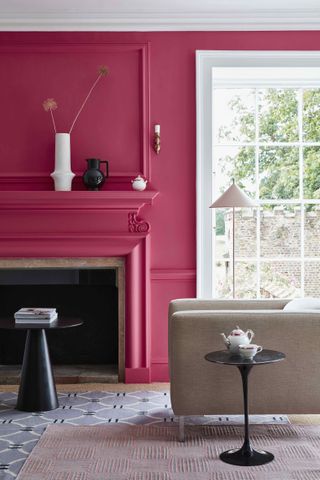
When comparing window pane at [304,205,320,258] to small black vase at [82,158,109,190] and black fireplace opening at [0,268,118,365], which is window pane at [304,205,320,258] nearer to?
black fireplace opening at [0,268,118,365]

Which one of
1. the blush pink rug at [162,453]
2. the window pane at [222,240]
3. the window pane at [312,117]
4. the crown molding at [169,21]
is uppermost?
the crown molding at [169,21]

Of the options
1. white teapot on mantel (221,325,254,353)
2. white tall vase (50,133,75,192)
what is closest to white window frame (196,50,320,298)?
white tall vase (50,133,75,192)

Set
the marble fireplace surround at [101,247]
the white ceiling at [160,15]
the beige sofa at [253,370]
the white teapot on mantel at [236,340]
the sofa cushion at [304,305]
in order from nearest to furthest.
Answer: the white teapot on mantel at [236,340], the beige sofa at [253,370], the sofa cushion at [304,305], the white ceiling at [160,15], the marble fireplace surround at [101,247]

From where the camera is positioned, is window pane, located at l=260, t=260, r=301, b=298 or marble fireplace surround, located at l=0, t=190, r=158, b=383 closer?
marble fireplace surround, located at l=0, t=190, r=158, b=383

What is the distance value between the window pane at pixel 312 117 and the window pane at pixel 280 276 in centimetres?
107

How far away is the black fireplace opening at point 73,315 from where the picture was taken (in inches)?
→ 231

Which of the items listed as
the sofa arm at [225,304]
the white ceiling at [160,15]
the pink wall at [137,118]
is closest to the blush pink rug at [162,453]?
the sofa arm at [225,304]

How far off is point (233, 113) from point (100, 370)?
94.4 inches

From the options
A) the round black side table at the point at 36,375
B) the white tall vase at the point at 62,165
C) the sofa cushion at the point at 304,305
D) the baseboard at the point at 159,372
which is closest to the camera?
the sofa cushion at the point at 304,305

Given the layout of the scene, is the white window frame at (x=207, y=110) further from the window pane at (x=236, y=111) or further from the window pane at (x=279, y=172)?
the window pane at (x=279, y=172)

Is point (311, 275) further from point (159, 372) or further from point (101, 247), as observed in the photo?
point (101, 247)

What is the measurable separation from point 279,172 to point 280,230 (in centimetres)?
49

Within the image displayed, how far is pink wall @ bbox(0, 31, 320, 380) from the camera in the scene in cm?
557

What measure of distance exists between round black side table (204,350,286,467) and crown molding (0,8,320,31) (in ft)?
9.47
